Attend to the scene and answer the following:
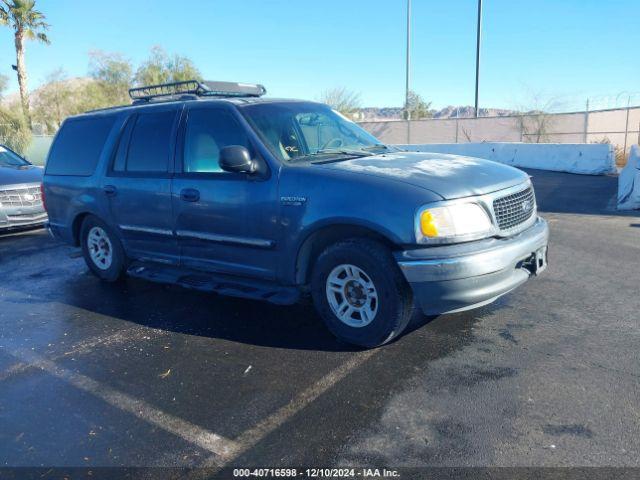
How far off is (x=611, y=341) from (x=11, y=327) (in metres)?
5.08

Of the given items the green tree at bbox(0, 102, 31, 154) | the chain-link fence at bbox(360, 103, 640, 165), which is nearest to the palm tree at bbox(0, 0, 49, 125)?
the green tree at bbox(0, 102, 31, 154)

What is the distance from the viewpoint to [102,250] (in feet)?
20.1

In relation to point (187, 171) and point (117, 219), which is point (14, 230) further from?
point (187, 171)

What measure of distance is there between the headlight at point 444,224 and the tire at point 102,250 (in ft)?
11.9

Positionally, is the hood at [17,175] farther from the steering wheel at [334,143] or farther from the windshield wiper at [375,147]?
the windshield wiper at [375,147]

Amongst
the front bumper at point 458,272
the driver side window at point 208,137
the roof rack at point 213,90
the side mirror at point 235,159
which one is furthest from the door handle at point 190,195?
the front bumper at point 458,272

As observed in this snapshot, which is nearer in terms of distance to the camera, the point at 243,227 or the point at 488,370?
the point at 488,370

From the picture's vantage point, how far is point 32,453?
2891 millimetres

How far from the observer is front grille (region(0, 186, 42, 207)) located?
9082 mm

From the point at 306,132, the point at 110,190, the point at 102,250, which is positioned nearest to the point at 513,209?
the point at 306,132

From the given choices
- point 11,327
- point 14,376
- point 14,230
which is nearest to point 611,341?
point 14,376

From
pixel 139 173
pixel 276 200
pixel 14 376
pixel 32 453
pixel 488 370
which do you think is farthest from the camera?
pixel 139 173

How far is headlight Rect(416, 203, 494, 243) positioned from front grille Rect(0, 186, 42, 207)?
818 centimetres

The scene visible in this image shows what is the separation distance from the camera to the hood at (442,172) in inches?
146
